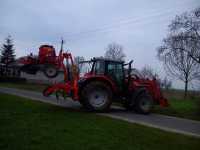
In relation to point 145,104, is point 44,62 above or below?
above

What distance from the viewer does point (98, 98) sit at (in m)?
12.2

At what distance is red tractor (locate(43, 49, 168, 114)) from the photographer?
464 inches

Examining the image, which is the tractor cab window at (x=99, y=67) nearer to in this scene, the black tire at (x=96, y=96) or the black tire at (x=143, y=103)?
the black tire at (x=96, y=96)

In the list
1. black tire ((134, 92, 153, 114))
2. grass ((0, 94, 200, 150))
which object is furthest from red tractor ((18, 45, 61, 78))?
black tire ((134, 92, 153, 114))

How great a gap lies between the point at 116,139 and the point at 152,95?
284 inches

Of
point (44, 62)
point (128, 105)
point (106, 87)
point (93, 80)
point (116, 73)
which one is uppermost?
point (44, 62)

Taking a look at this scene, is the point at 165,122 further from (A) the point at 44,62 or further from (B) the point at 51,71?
(A) the point at 44,62

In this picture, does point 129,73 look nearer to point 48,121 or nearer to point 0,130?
point 48,121

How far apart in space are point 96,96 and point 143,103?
2.45m

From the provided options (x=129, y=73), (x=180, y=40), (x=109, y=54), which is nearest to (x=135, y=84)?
(x=129, y=73)

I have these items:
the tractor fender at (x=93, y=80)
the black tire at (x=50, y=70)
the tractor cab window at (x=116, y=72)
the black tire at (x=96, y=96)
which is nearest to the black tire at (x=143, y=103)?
the tractor cab window at (x=116, y=72)

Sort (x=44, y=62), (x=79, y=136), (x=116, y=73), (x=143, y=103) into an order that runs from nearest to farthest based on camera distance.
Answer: (x=79, y=136), (x=44, y=62), (x=116, y=73), (x=143, y=103)

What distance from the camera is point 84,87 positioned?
38.9 feet

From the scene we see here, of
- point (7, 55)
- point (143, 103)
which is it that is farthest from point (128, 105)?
point (7, 55)
